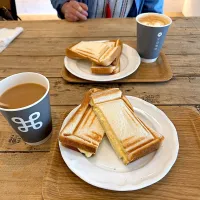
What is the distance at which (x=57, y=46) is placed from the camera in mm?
946

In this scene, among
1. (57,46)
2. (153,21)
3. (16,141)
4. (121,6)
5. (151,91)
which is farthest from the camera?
(121,6)

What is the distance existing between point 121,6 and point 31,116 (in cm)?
101

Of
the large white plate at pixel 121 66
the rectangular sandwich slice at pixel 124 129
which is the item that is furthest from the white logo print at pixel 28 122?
the large white plate at pixel 121 66

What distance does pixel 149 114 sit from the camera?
585mm

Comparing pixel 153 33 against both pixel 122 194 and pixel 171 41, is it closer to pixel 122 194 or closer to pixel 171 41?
pixel 171 41

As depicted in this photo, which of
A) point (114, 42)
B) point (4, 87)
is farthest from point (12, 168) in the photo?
point (114, 42)

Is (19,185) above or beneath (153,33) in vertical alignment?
beneath

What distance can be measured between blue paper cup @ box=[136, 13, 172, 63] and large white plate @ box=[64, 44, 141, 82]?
0.03 meters

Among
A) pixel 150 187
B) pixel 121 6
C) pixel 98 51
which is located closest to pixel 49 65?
pixel 98 51

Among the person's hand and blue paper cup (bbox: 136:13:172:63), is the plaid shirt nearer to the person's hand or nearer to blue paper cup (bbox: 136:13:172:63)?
the person's hand

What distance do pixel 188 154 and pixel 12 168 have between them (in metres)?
0.39

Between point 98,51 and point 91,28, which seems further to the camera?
point 91,28

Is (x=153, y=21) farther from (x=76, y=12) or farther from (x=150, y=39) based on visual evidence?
(x=76, y=12)

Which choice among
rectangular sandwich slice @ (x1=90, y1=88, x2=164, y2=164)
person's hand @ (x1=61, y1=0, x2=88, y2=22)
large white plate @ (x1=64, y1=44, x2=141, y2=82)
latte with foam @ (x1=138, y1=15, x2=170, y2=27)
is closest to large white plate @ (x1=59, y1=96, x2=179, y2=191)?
rectangular sandwich slice @ (x1=90, y1=88, x2=164, y2=164)
